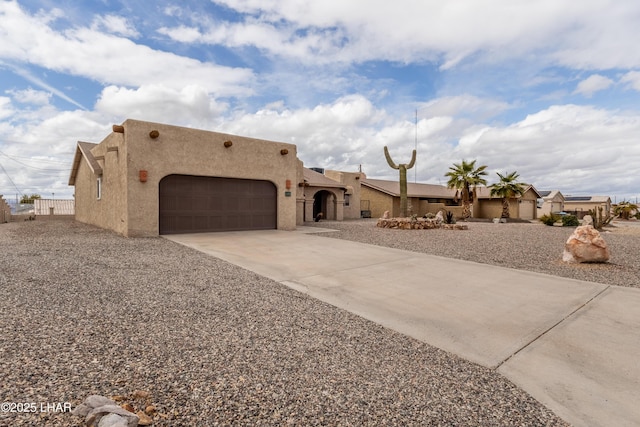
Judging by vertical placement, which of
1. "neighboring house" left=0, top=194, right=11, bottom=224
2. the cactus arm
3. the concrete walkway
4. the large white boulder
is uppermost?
the cactus arm

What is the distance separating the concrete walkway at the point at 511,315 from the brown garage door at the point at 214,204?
560cm

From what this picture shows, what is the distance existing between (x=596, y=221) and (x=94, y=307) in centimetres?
2756

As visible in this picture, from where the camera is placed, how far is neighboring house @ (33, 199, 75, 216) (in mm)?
26141

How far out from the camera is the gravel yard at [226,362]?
2391 mm

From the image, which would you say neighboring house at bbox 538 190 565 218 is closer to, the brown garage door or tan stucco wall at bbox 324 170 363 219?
tan stucco wall at bbox 324 170 363 219

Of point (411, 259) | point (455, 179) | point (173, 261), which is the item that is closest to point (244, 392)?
point (173, 261)

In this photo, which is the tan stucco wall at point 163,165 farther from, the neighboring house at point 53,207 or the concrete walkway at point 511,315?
the neighboring house at point 53,207

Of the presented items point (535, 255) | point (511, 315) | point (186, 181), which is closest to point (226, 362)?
point (511, 315)

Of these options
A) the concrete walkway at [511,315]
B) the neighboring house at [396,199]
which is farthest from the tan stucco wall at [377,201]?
the concrete walkway at [511,315]

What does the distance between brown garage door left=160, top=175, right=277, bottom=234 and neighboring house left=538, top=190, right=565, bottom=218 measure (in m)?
40.5

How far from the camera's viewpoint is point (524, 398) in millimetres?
2750

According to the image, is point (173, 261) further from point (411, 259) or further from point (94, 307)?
point (411, 259)

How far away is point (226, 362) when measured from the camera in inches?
118

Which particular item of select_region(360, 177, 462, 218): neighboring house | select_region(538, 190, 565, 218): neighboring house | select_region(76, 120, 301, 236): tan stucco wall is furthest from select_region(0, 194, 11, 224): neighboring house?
select_region(538, 190, 565, 218): neighboring house
